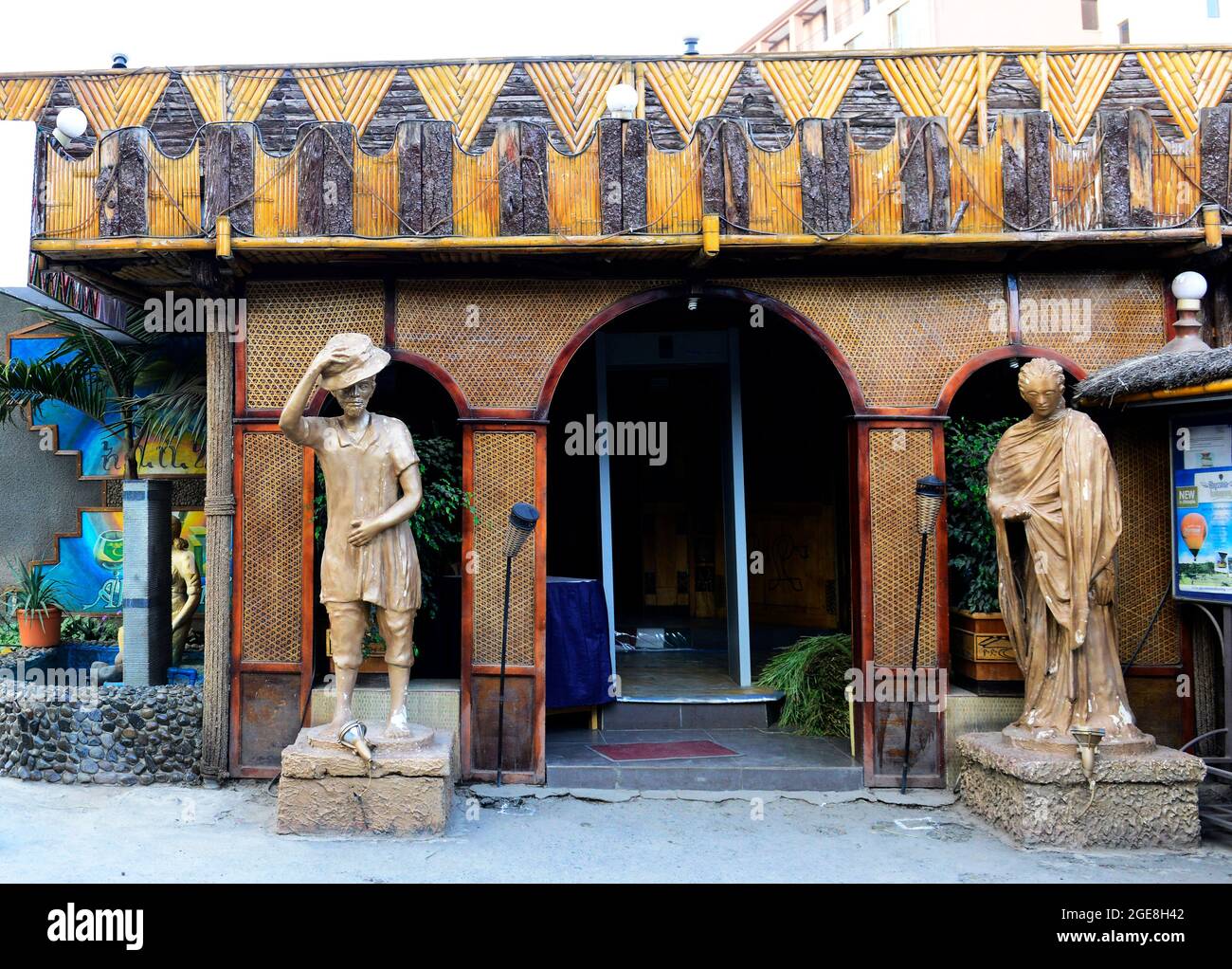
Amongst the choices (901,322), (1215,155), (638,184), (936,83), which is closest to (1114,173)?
(1215,155)

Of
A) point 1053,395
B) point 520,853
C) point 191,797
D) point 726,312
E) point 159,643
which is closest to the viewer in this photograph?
point 520,853

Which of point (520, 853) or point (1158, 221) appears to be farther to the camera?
point (1158, 221)

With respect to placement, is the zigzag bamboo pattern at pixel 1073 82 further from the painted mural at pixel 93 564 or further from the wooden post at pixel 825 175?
the painted mural at pixel 93 564

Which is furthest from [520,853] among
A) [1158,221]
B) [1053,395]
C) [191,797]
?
[1158,221]

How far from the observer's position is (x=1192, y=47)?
24.4 feet

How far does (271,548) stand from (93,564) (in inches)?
133

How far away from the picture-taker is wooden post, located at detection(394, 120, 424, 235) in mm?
6816

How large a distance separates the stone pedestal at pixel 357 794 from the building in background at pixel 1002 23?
817 inches

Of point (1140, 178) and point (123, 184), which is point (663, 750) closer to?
point (1140, 178)

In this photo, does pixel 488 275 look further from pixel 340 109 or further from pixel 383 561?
pixel 383 561

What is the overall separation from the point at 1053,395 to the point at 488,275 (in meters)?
3.97

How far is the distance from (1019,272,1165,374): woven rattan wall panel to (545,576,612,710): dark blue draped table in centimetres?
397

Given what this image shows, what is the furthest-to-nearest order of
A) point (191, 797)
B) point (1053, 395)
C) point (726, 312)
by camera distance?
point (726, 312) < point (191, 797) < point (1053, 395)

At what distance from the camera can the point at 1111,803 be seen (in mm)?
5988
